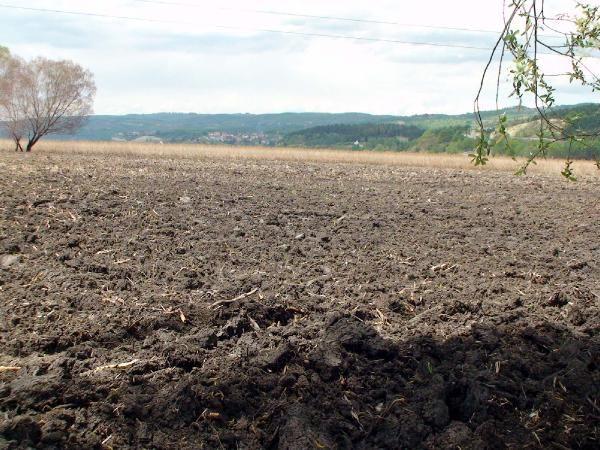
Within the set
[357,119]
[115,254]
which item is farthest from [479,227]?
[357,119]

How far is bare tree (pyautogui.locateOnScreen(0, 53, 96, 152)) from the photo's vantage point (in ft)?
121

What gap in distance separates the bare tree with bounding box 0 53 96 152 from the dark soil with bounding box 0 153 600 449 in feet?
93.7

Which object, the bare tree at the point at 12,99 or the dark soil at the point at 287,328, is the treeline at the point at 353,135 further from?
the dark soil at the point at 287,328

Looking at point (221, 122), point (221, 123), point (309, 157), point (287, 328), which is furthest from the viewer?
point (221, 122)

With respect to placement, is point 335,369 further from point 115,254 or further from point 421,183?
point 421,183

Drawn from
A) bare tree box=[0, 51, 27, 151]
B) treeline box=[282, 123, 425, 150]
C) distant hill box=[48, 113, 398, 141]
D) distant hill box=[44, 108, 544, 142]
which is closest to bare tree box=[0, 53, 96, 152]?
bare tree box=[0, 51, 27, 151]

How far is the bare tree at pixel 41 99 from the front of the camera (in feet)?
→ 121

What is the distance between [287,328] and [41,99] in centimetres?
3623

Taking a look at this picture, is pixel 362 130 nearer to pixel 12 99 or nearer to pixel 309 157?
pixel 309 157

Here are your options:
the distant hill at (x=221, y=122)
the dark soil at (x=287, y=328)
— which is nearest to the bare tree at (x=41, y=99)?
the dark soil at (x=287, y=328)

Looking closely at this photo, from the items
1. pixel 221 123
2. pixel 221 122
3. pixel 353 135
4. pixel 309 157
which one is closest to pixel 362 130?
pixel 353 135

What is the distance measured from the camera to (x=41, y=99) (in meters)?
38.0

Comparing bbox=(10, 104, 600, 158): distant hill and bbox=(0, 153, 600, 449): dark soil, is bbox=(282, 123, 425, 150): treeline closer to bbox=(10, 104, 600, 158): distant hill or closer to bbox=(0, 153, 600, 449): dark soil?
bbox=(10, 104, 600, 158): distant hill

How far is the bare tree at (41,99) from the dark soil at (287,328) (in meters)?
28.6
